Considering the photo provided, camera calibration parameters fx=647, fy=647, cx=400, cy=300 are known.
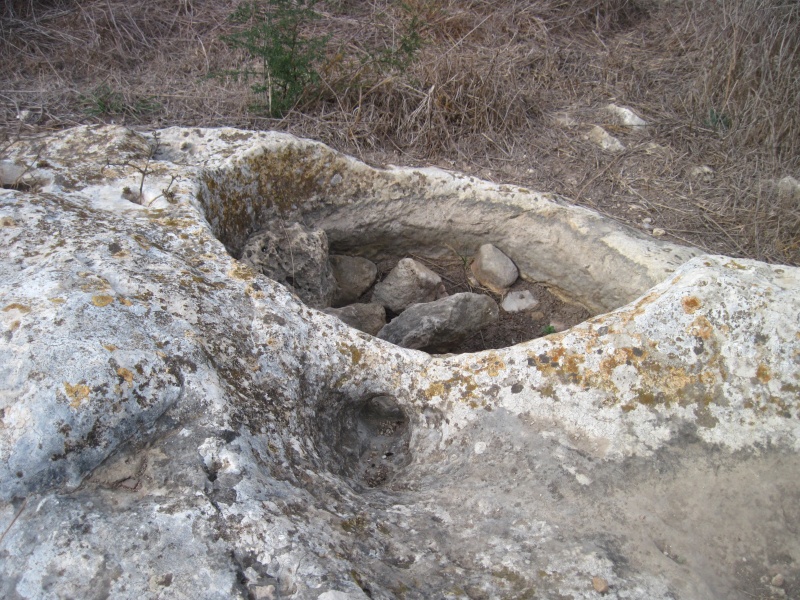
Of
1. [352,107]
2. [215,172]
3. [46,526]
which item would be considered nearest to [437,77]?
[352,107]

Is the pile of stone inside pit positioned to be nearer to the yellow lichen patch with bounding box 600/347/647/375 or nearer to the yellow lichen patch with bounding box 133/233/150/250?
the yellow lichen patch with bounding box 133/233/150/250

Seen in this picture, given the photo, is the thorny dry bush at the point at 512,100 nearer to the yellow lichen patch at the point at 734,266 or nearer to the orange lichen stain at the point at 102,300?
the yellow lichen patch at the point at 734,266

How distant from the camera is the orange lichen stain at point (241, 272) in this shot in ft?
6.14

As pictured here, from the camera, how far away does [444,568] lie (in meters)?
1.37

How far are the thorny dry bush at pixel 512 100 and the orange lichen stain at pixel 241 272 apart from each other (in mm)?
1454

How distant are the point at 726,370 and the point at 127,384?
1.46 metres

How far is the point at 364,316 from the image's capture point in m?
2.76

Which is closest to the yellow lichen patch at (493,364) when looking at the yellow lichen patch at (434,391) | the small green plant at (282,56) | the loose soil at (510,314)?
the yellow lichen patch at (434,391)

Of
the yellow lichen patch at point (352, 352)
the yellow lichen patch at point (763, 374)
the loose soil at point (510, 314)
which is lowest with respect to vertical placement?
the loose soil at point (510, 314)

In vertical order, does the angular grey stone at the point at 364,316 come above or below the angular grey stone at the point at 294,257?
below

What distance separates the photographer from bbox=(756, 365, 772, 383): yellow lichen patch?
1.65 m

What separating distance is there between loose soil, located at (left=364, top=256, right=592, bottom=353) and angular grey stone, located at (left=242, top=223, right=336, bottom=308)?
42 centimetres

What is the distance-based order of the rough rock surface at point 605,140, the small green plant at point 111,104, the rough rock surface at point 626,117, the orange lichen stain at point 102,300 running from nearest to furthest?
the orange lichen stain at point 102,300 → the small green plant at point 111,104 → the rough rock surface at point 605,140 → the rough rock surface at point 626,117

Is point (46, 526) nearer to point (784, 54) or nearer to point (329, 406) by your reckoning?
point (329, 406)
